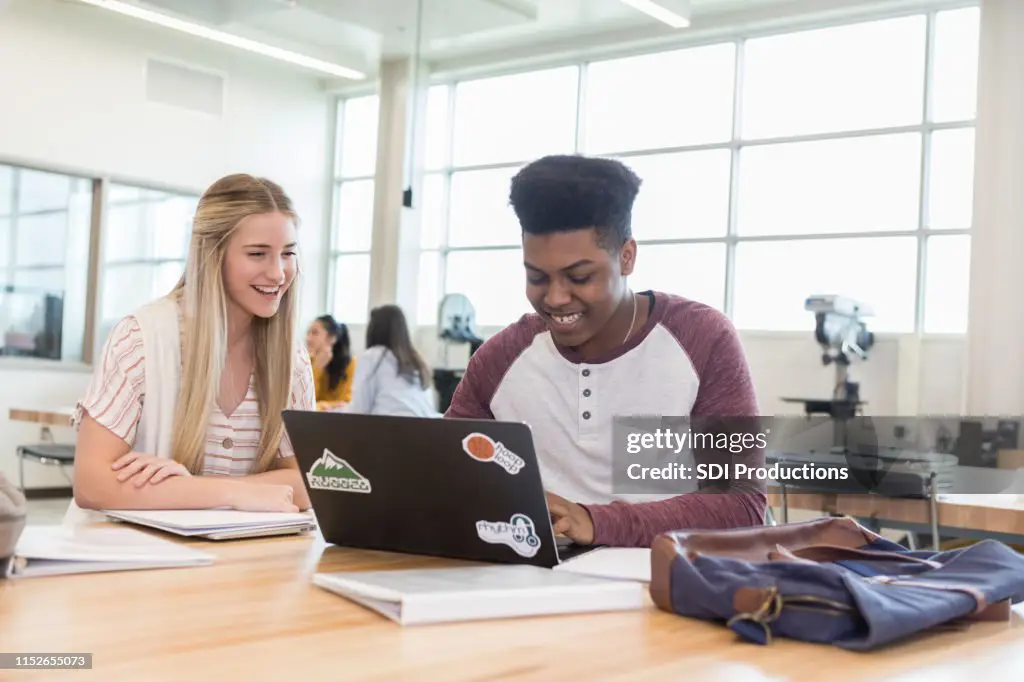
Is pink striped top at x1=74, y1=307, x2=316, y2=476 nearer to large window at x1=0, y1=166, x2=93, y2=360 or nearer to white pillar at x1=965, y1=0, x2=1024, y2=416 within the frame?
white pillar at x1=965, y1=0, x2=1024, y2=416

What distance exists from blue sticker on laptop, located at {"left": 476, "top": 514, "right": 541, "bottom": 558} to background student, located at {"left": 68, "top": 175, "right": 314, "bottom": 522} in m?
0.54

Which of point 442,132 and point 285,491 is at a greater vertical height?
point 442,132

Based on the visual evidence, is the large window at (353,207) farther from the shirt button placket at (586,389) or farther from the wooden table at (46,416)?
the shirt button placket at (586,389)

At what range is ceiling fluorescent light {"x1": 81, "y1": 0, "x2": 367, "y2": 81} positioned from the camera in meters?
6.84

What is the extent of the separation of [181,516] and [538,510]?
63cm

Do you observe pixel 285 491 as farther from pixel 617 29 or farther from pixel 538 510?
pixel 617 29

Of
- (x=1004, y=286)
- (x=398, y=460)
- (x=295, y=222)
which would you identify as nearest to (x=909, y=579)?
(x=398, y=460)

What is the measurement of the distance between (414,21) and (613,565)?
23.1 ft

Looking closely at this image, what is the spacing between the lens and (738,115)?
776cm

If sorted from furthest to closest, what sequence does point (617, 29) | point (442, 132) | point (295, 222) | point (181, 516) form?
point (442, 132)
point (617, 29)
point (295, 222)
point (181, 516)

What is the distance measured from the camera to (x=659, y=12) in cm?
697

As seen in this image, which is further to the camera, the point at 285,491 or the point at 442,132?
the point at 442,132

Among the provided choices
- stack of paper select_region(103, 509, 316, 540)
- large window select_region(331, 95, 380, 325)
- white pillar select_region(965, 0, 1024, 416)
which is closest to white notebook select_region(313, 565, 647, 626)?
stack of paper select_region(103, 509, 316, 540)

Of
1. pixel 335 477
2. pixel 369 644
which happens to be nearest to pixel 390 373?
pixel 335 477
